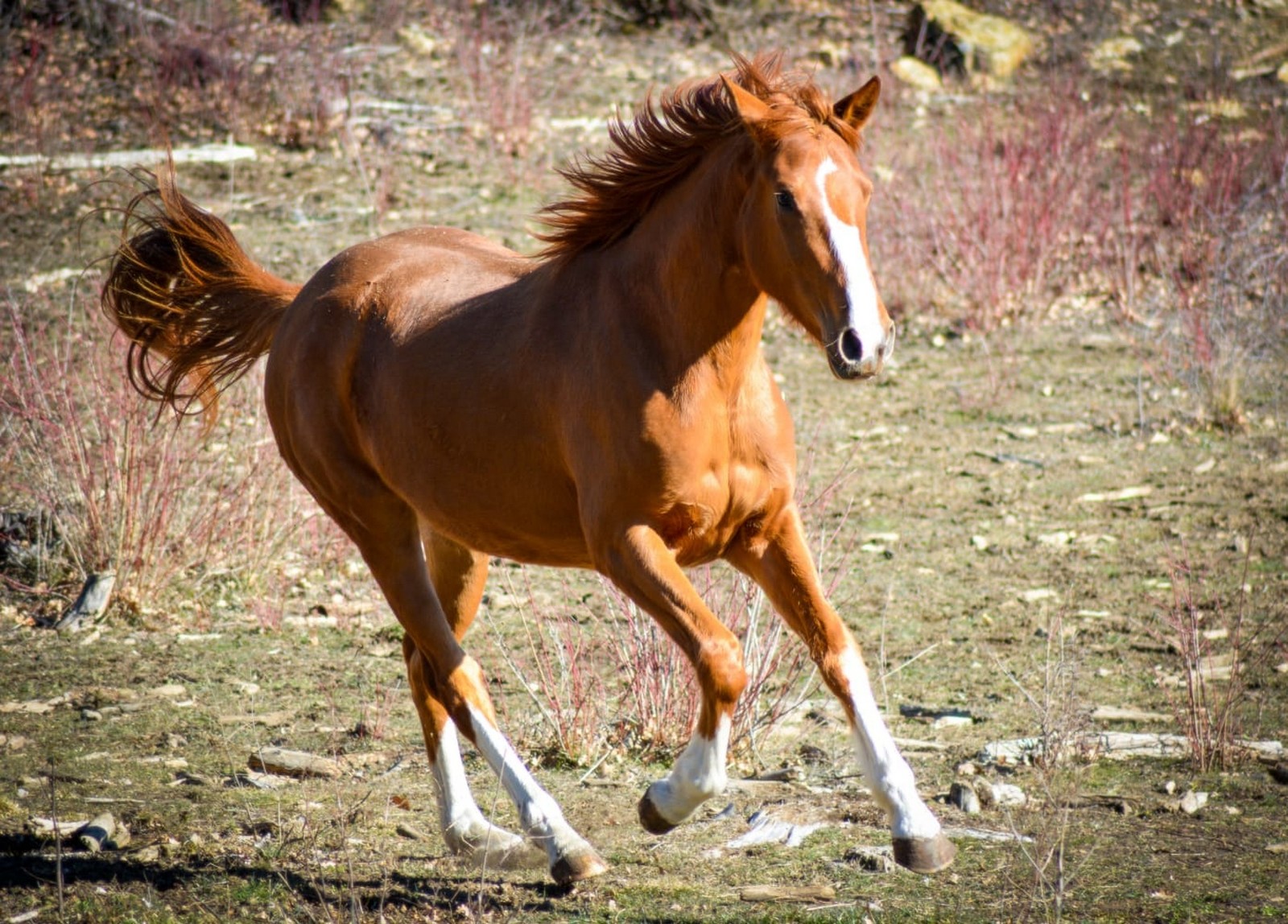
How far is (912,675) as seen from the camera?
19.1ft

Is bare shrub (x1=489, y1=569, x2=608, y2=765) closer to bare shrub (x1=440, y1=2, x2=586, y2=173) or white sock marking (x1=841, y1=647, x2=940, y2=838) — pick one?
white sock marking (x1=841, y1=647, x2=940, y2=838)

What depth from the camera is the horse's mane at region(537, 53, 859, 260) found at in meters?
3.55

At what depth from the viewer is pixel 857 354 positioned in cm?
310

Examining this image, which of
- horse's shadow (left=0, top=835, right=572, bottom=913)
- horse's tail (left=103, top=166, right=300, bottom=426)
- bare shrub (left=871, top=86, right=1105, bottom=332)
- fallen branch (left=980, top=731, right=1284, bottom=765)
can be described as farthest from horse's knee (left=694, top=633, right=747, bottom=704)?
bare shrub (left=871, top=86, right=1105, bottom=332)

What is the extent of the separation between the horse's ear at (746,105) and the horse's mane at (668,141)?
3 centimetres

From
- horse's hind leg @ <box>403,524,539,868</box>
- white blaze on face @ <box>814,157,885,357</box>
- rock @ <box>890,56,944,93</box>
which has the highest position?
white blaze on face @ <box>814,157,885,357</box>

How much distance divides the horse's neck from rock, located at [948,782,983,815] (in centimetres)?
170

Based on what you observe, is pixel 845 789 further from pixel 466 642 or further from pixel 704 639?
pixel 466 642

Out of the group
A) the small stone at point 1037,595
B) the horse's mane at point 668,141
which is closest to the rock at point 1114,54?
the small stone at point 1037,595

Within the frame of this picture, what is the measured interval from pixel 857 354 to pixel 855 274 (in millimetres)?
196

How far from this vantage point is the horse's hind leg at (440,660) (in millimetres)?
3902

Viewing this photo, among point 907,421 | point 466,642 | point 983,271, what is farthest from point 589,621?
point 983,271

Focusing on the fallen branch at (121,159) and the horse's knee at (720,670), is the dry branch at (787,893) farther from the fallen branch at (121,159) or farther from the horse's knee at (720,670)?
the fallen branch at (121,159)

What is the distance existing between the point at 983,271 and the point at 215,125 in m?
7.17
